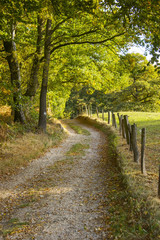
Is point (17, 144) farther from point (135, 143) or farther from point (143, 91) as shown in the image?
point (143, 91)

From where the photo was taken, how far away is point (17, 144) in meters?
10.6

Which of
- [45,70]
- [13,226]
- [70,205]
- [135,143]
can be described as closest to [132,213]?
[70,205]

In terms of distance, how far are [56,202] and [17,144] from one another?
216 inches

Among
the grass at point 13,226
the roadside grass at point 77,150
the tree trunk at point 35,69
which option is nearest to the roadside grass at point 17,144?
the roadside grass at point 77,150

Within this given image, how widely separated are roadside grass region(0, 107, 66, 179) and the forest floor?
0.46 meters

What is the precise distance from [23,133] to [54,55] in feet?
22.9

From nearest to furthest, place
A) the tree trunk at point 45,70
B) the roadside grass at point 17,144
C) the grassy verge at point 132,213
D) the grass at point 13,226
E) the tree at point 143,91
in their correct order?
the grassy verge at point 132,213
the grass at point 13,226
the roadside grass at point 17,144
the tree trunk at point 45,70
the tree at point 143,91

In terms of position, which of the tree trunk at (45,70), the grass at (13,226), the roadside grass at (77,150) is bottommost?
the grass at (13,226)

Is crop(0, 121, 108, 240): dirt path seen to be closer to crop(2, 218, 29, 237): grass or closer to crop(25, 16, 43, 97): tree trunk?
crop(2, 218, 29, 237): grass

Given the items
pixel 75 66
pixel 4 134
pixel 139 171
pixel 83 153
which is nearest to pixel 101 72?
pixel 75 66

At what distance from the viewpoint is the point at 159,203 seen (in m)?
4.62

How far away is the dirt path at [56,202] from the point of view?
4.49m

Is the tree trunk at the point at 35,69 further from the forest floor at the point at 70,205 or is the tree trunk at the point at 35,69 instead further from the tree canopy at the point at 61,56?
the forest floor at the point at 70,205

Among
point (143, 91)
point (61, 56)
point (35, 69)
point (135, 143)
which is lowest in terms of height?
point (135, 143)
